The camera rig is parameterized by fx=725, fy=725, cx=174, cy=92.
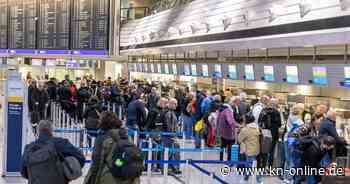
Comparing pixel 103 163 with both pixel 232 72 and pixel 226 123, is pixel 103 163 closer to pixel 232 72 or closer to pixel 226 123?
pixel 226 123

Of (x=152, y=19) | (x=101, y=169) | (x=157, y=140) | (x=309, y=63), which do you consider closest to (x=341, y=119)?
(x=309, y=63)

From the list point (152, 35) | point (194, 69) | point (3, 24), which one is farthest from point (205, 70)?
point (3, 24)

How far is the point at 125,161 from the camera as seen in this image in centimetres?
694

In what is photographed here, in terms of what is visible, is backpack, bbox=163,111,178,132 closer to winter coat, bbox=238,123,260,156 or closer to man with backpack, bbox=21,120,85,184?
winter coat, bbox=238,123,260,156

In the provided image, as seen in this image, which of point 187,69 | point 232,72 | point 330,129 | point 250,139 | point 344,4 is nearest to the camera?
point 330,129

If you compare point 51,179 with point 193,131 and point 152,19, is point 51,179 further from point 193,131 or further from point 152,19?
point 152,19

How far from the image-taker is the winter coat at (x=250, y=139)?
38.1ft

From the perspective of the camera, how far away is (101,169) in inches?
281

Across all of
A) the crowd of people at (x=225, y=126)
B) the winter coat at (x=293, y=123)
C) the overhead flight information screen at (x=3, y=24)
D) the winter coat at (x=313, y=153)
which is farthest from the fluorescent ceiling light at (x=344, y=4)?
the overhead flight information screen at (x=3, y=24)

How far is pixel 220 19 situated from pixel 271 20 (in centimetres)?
441

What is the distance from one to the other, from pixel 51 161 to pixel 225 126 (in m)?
6.18

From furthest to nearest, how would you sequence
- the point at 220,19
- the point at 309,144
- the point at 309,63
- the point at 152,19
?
the point at 152,19, the point at 220,19, the point at 309,63, the point at 309,144

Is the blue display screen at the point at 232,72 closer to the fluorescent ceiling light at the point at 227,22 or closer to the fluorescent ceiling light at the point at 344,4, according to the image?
the fluorescent ceiling light at the point at 227,22

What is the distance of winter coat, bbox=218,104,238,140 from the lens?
12930 millimetres
